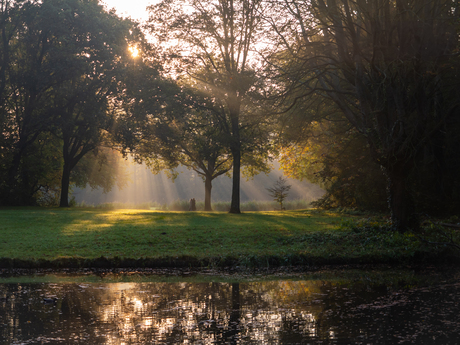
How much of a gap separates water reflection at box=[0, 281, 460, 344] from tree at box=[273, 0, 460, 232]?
6.28 meters

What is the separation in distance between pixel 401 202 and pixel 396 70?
4228mm

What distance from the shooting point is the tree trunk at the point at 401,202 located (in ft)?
45.0

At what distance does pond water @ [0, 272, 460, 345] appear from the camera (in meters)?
5.12

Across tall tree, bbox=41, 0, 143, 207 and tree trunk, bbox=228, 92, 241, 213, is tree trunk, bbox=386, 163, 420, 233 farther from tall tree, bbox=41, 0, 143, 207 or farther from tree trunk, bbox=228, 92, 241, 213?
tall tree, bbox=41, 0, 143, 207

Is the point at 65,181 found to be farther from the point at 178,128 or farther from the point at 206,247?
the point at 206,247

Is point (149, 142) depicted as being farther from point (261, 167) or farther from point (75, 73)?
point (261, 167)

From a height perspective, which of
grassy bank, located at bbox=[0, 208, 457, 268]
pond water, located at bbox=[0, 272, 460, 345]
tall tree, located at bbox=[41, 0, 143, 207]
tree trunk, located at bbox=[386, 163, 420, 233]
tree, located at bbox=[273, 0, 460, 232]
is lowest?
pond water, located at bbox=[0, 272, 460, 345]

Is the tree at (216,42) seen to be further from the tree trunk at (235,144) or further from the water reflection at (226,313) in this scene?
the water reflection at (226,313)

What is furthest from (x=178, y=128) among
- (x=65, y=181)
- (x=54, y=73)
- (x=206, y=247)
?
(x=206, y=247)

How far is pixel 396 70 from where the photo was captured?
12391mm

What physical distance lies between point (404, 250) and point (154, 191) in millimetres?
95434

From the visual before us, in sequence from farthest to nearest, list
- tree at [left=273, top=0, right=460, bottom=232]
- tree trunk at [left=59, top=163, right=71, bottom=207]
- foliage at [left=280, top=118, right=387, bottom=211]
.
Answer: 1. tree trunk at [left=59, top=163, right=71, bottom=207]
2. foliage at [left=280, top=118, right=387, bottom=211]
3. tree at [left=273, top=0, right=460, bottom=232]

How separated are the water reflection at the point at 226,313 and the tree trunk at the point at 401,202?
5.99 meters

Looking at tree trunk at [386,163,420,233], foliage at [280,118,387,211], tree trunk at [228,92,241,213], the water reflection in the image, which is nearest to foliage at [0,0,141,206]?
tree trunk at [228,92,241,213]
